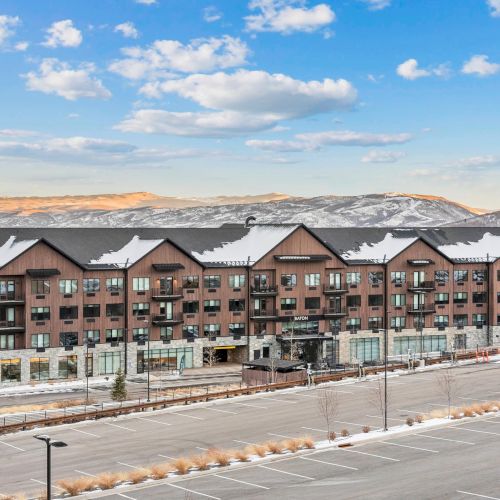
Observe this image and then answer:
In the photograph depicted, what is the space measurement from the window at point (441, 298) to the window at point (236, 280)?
24.8 m

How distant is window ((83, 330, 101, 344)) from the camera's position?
9581 cm

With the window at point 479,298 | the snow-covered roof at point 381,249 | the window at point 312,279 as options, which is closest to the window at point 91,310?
the window at point 312,279

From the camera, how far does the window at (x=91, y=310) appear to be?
315 ft

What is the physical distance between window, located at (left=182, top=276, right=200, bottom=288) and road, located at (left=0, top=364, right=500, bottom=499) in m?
23.0

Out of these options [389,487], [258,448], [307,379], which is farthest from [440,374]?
[389,487]

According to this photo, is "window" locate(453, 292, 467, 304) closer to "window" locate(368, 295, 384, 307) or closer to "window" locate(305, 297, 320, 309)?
"window" locate(368, 295, 384, 307)

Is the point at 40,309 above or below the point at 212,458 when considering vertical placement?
above

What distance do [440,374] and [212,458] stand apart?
42.2 m

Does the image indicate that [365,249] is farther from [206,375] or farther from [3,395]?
[3,395]

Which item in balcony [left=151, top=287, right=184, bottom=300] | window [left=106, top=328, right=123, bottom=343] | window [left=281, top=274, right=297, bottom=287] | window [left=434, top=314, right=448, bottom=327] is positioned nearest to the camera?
window [left=106, top=328, right=123, bottom=343]

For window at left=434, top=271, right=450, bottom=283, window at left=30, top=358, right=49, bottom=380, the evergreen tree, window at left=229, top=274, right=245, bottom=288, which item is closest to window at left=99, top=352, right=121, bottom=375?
window at left=30, top=358, right=49, bottom=380

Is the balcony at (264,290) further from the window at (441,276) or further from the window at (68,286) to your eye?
the window at (441,276)

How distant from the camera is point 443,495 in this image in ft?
148

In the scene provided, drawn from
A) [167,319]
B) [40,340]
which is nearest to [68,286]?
[40,340]
